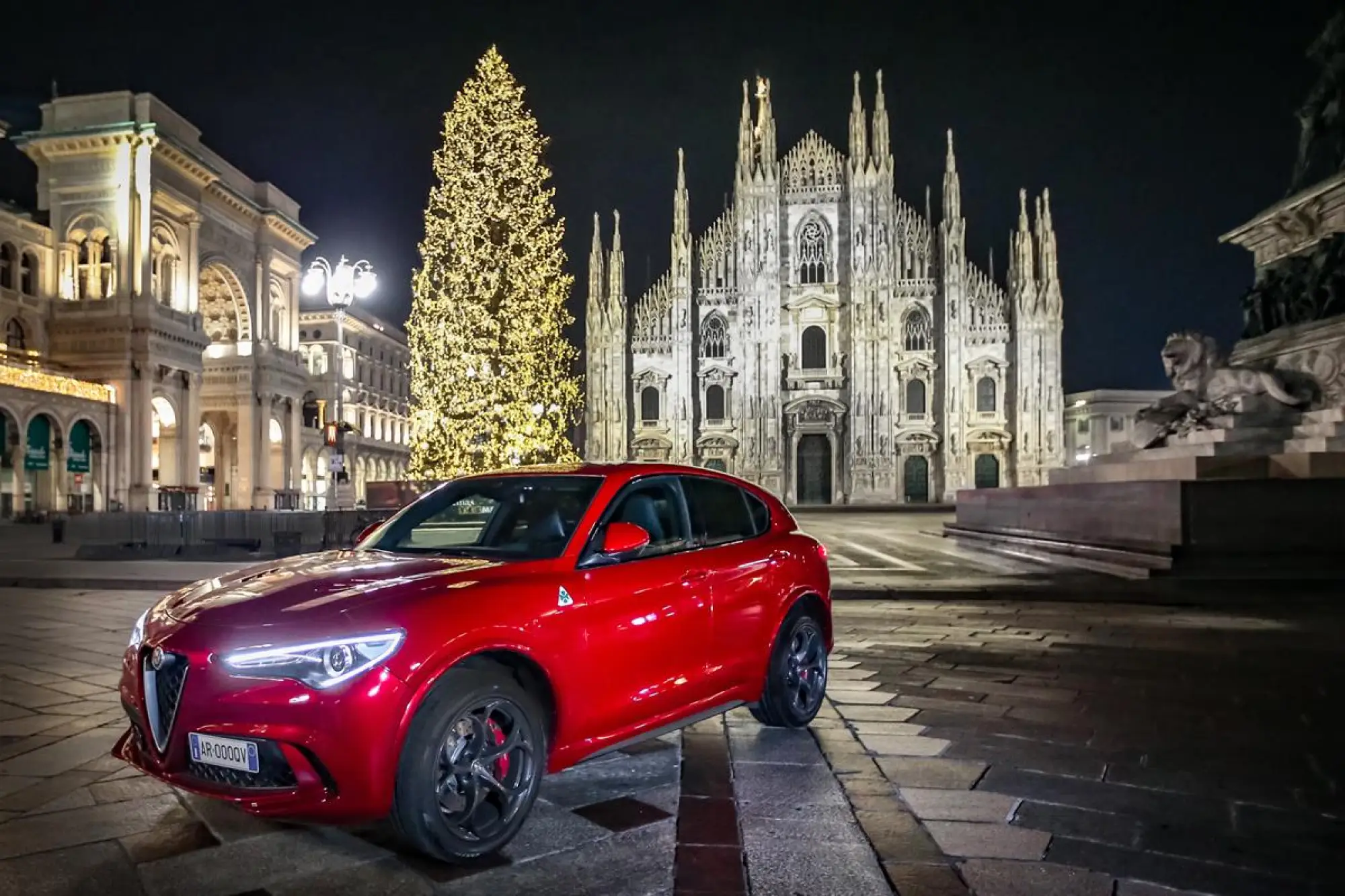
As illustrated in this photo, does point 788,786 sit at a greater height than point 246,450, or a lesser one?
lesser

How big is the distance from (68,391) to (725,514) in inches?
1574

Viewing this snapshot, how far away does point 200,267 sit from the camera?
151 feet

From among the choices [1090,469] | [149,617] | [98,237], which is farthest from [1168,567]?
[98,237]

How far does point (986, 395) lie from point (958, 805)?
49.1m

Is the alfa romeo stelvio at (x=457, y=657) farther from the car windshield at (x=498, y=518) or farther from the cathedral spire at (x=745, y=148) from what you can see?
the cathedral spire at (x=745, y=148)

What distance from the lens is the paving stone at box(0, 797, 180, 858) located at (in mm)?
3340

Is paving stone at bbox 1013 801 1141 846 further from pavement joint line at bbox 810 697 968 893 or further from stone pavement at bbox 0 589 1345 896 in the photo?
pavement joint line at bbox 810 697 968 893

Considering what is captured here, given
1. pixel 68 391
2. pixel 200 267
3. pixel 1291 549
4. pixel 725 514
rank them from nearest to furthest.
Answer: pixel 725 514
pixel 1291 549
pixel 68 391
pixel 200 267

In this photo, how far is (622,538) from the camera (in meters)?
3.73

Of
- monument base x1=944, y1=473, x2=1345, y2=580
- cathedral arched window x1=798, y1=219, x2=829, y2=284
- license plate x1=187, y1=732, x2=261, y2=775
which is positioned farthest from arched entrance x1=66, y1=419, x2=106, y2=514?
license plate x1=187, y1=732, x2=261, y2=775

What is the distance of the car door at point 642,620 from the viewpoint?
12.1 feet

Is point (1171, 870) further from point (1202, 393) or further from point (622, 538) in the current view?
point (1202, 393)

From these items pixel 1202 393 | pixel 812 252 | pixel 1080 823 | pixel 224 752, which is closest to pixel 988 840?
pixel 1080 823

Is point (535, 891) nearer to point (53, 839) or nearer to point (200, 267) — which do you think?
point (53, 839)
